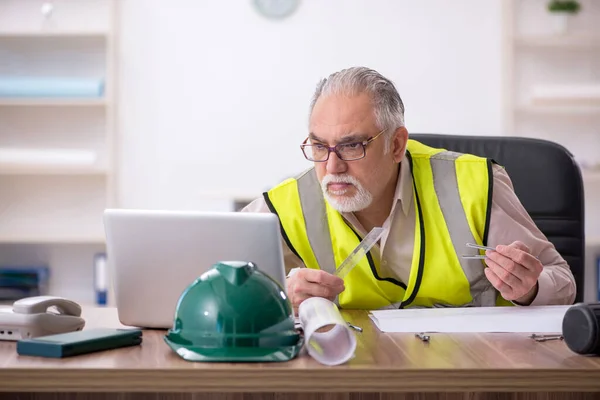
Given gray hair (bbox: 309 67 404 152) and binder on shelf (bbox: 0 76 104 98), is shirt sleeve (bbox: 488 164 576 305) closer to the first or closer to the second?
gray hair (bbox: 309 67 404 152)

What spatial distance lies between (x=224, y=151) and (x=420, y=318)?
117 inches

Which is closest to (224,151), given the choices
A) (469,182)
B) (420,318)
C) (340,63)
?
(340,63)

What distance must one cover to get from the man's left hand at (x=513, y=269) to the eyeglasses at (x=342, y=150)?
49 centimetres

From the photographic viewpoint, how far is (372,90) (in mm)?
2018

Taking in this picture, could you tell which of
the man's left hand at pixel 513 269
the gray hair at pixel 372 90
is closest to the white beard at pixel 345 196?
the gray hair at pixel 372 90

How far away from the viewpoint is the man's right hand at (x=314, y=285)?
1509mm

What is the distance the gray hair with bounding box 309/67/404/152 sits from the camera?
2014mm

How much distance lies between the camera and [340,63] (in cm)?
433

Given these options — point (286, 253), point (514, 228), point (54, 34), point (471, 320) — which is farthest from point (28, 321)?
point (54, 34)

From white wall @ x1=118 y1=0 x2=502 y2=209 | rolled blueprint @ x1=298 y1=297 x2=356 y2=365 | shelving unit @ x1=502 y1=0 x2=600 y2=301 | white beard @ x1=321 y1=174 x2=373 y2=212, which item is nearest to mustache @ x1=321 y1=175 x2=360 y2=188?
white beard @ x1=321 y1=174 x2=373 y2=212

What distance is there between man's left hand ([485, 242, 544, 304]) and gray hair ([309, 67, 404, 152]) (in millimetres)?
541

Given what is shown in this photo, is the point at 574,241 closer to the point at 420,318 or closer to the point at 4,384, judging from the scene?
the point at 420,318

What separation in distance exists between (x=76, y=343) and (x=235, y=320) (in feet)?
0.76

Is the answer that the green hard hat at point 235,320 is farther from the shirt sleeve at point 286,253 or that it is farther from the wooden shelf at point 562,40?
the wooden shelf at point 562,40
